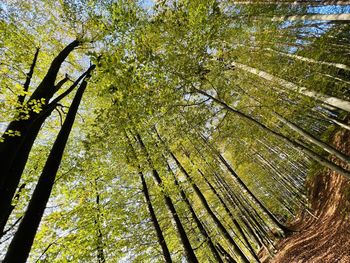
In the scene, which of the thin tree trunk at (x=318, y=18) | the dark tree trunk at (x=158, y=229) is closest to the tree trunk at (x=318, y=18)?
the thin tree trunk at (x=318, y=18)

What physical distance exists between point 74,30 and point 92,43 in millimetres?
676

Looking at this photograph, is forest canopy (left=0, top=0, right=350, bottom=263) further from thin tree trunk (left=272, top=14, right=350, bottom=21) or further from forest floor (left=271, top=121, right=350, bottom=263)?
forest floor (left=271, top=121, right=350, bottom=263)

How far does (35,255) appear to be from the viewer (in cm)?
590

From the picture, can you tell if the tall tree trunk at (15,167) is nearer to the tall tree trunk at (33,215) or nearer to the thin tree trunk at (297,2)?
the tall tree trunk at (33,215)

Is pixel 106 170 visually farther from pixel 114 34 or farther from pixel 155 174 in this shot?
pixel 114 34

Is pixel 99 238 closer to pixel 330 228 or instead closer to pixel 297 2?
pixel 330 228

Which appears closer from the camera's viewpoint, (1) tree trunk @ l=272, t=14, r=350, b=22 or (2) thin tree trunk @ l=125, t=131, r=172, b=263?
(1) tree trunk @ l=272, t=14, r=350, b=22

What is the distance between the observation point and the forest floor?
5.64 metres

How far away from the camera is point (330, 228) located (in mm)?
7051

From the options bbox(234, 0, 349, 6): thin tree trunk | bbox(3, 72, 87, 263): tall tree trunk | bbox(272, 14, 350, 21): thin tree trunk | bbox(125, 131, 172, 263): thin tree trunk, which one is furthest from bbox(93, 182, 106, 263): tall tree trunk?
bbox(234, 0, 349, 6): thin tree trunk

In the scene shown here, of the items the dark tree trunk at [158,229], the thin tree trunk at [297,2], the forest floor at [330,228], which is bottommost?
the forest floor at [330,228]

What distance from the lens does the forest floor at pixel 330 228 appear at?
18.5 feet

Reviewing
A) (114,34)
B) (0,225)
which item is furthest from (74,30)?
(0,225)

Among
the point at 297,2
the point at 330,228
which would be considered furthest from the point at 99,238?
the point at 297,2
